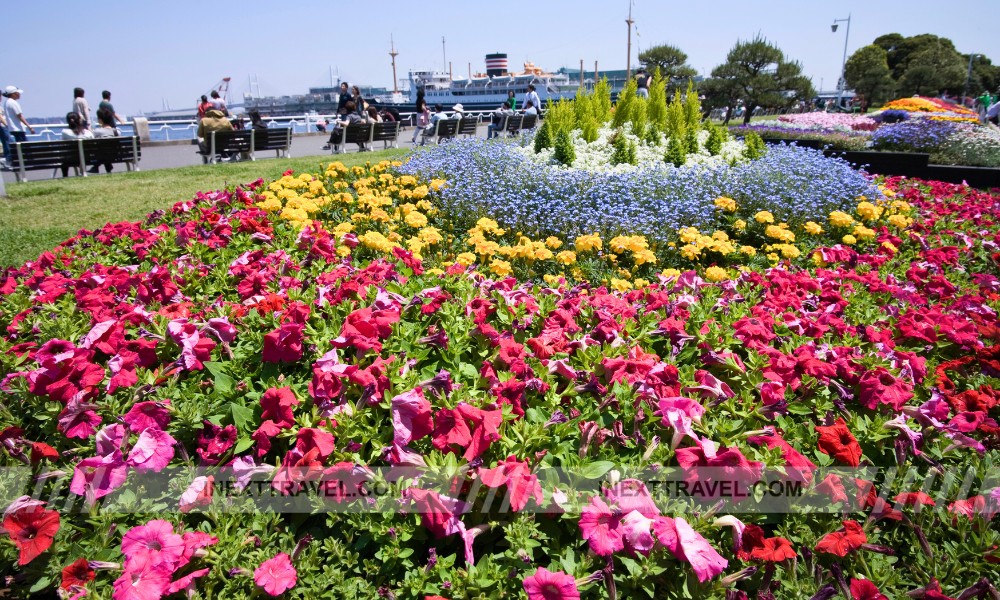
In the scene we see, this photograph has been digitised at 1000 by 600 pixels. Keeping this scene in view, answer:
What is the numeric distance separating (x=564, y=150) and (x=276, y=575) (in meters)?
8.14

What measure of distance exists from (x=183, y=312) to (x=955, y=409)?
111 inches

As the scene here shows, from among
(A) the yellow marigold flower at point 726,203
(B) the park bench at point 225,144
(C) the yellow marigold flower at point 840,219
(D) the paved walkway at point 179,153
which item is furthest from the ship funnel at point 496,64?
(C) the yellow marigold flower at point 840,219

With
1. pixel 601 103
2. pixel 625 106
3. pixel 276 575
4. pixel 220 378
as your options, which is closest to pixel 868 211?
pixel 220 378

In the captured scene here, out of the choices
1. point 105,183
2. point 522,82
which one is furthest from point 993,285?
point 522,82

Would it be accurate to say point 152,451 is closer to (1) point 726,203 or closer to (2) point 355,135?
(1) point 726,203

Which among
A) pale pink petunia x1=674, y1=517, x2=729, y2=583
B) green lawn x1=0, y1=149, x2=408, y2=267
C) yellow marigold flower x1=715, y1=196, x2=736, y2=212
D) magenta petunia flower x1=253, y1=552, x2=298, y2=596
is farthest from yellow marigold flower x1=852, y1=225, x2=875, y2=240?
green lawn x1=0, y1=149, x2=408, y2=267

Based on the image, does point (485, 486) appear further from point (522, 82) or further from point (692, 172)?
point (522, 82)

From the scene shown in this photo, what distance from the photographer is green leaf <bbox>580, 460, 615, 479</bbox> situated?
153cm

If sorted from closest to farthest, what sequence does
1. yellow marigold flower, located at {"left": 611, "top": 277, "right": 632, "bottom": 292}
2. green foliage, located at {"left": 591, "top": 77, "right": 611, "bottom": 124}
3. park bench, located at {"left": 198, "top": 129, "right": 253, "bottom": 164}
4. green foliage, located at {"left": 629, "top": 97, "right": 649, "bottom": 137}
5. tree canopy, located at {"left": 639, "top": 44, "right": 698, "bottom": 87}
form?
yellow marigold flower, located at {"left": 611, "top": 277, "right": 632, "bottom": 292} → green foliage, located at {"left": 629, "top": 97, "right": 649, "bottom": 137} → green foliage, located at {"left": 591, "top": 77, "right": 611, "bottom": 124} → park bench, located at {"left": 198, "top": 129, "right": 253, "bottom": 164} → tree canopy, located at {"left": 639, "top": 44, "right": 698, "bottom": 87}

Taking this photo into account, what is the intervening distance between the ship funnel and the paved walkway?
245 feet

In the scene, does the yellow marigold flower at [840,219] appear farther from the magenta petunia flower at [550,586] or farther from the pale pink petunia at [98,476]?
the pale pink petunia at [98,476]

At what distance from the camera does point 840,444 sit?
1621 mm

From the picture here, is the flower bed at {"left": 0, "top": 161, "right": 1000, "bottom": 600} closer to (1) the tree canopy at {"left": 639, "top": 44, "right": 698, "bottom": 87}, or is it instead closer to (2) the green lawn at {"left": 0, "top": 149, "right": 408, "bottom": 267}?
(2) the green lawn at {"left": 0, "top": 149, "right": 408, "bottom": 267}

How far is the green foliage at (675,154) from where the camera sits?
8742 millimetres
